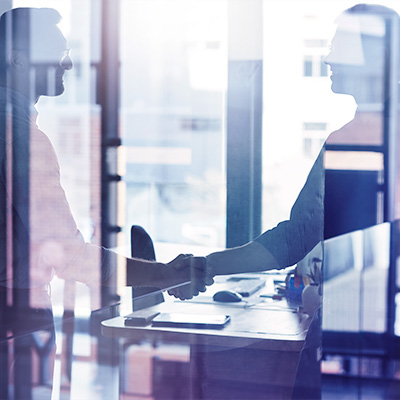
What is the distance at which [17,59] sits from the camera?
1.41m

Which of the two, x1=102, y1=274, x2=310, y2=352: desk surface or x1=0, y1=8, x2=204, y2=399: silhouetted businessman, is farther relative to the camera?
x1=0, y1=8, x2=204, y2=399: silhouetted businessman

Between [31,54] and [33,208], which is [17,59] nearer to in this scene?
[31,54]

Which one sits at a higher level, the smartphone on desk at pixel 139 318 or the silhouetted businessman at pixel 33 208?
the silhouetted businessman at pixel 33 208

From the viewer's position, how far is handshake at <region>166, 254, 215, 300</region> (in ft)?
4.27

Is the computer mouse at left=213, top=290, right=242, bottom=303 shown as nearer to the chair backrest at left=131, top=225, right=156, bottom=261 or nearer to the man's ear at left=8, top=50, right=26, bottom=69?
the chair backrest at left=131, top=225, right=156, bottom=261

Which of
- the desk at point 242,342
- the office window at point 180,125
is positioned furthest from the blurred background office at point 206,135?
the desk at point 242,342

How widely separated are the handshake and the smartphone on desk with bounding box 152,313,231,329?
6 cm

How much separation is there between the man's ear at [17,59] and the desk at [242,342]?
72 cm

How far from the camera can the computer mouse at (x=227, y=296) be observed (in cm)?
131

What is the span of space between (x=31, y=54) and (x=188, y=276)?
0.72 m

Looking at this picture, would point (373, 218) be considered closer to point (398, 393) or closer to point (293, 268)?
point (293, 268)

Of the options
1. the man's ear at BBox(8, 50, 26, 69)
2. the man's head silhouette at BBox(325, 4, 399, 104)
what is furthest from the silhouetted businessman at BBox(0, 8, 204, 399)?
the man's head silhouette at BBox(325, 4, 399, 104)

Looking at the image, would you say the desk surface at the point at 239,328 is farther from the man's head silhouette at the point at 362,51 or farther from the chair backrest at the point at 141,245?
the man's head silhouette at the point at 362,51

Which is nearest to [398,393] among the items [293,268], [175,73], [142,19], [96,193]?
[293,268]
